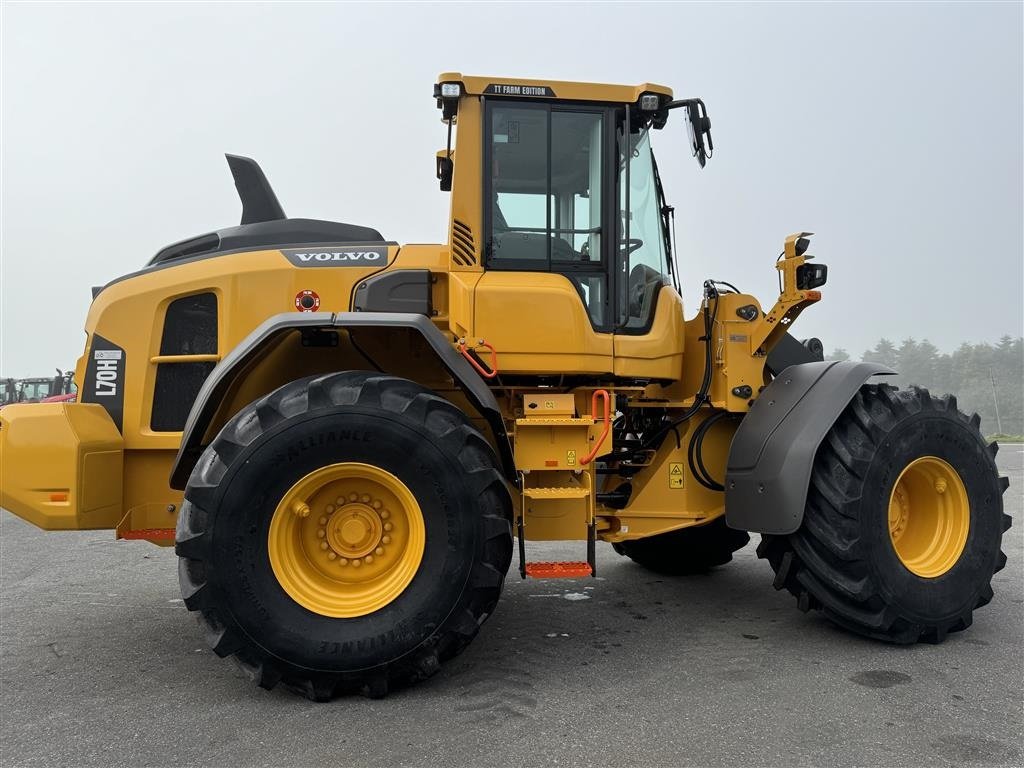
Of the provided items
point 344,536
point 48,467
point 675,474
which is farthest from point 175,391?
point 675,474

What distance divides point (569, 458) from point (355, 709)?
1.53 m

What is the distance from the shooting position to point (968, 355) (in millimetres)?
44000

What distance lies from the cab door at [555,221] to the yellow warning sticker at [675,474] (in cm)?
84

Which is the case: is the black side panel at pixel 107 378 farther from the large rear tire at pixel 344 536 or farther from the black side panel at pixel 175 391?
the large rear tire at pixel 344 536

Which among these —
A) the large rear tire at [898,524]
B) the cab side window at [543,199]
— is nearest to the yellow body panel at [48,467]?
the cab side window at [543,199]

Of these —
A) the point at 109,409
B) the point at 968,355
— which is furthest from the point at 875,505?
the point at 968,355

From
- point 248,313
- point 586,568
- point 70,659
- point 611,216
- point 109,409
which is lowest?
point 70,659

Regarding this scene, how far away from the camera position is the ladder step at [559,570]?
3.58 metres

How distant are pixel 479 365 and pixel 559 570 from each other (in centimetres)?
109

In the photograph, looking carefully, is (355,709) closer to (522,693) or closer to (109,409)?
(522,693)

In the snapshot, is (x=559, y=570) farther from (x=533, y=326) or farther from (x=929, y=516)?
(x=929, y=516)

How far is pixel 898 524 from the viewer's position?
4090 millimetres

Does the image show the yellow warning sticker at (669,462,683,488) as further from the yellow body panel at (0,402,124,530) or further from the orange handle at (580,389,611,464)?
the yellow body panel at (0,402,124,530)

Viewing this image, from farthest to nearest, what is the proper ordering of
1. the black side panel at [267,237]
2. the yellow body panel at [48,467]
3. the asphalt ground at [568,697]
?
the black side panel at [267,237]
the yellow body panel at [48,467]
the asphalt ground at [568,697]
